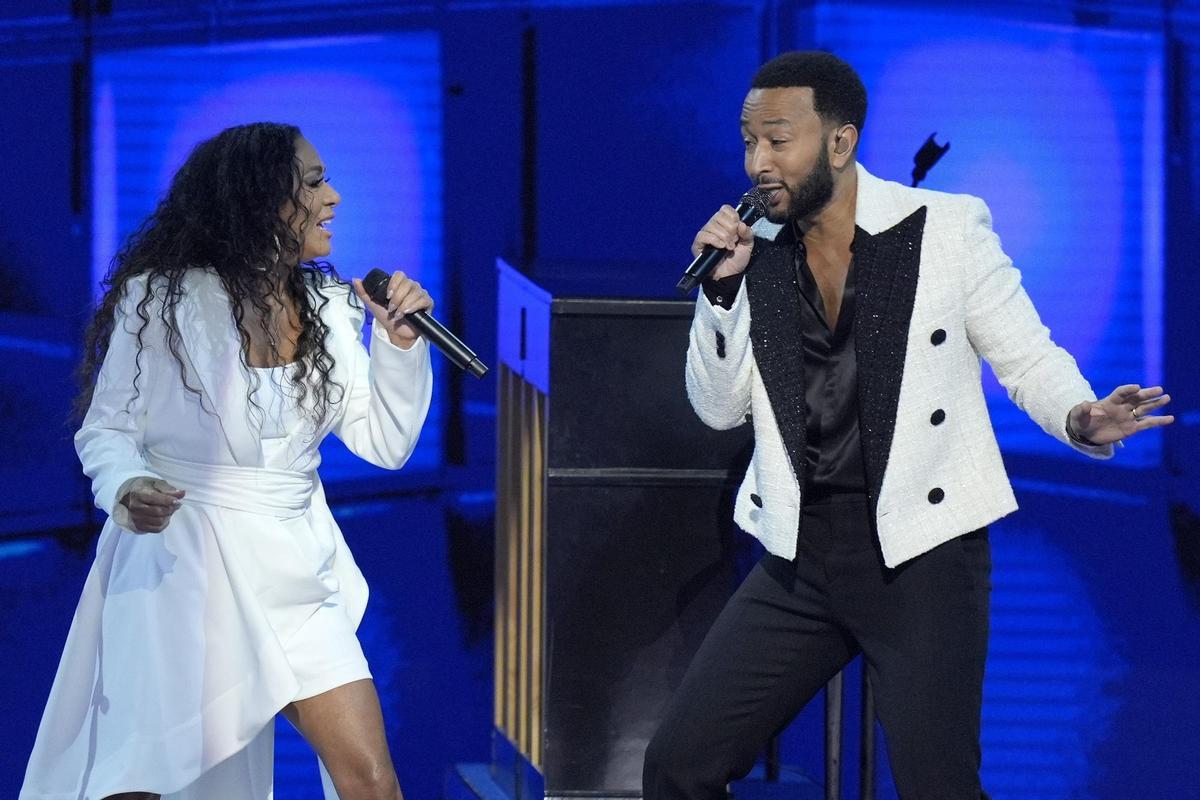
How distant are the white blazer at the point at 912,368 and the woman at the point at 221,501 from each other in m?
0.57

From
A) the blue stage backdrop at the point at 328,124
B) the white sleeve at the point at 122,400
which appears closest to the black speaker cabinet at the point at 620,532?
the white sleeve at the point at 122,400

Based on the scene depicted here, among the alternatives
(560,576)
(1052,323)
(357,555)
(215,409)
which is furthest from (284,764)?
(1052,323)

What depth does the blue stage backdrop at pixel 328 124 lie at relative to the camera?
4469mm

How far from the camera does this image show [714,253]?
2957 millimetres

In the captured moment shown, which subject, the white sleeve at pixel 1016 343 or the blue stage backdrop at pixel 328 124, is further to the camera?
the blue stage backdrop at pixel 328 124

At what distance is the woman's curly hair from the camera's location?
10.2 feet

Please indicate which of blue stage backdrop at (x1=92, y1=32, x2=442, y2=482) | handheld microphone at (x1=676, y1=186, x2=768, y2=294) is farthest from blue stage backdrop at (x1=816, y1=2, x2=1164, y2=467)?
handheld microphone at (x1=676, y1=186, x2=768, y2=294)

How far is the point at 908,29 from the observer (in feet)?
15.4

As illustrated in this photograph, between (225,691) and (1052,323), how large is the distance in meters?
2.57

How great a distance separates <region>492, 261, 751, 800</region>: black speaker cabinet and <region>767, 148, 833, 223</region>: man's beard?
0.39 m

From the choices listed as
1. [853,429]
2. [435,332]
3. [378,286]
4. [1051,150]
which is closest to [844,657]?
[853,429]

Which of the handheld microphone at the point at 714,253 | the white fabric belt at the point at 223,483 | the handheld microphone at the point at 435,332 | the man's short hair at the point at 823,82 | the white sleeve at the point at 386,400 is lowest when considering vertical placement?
the white fabric belt at the point at 223,483

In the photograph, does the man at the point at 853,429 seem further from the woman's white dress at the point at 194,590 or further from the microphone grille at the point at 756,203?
the woman's white dress at the point at 194,590

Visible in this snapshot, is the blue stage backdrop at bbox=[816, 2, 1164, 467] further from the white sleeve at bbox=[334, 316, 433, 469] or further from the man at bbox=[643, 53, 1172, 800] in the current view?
the white sleeve at bbox=[334, 316, 433, 469]
